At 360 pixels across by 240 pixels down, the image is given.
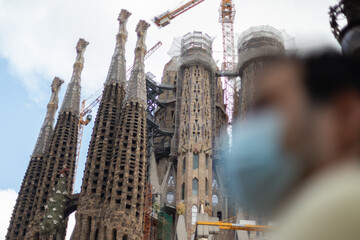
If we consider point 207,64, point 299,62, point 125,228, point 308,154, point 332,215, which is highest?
point 207,64

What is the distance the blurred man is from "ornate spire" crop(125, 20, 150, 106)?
39.3 m

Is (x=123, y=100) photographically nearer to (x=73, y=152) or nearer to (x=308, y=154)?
(x=73, y=152)

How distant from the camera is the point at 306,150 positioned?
2.28m

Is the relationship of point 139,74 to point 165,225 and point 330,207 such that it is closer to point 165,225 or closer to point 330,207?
point 165,225

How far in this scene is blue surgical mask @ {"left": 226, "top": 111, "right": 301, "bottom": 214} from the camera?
7.72ft

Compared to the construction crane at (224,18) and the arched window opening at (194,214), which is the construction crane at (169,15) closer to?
the construction crane at (224,18)

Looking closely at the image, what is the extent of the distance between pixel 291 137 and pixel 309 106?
0.19 meters

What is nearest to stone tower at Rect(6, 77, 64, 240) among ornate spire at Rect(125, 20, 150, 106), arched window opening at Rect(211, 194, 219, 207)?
ornate spire at Rect(125, 20, 150, 106)

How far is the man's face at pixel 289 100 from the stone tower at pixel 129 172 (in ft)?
102

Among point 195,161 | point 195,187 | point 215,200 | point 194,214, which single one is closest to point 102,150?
point 195,161

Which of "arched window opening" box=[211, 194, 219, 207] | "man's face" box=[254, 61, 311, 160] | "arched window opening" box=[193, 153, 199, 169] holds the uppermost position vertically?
"arched window opening" box=[193, 153, 199, 169]

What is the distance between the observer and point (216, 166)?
45.7 metres

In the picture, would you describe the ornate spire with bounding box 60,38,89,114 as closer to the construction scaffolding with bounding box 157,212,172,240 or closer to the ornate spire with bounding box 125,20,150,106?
the ornate spire with bounding box 125,20,150,106

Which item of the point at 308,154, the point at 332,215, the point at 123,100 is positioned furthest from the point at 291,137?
the point at 123,100
